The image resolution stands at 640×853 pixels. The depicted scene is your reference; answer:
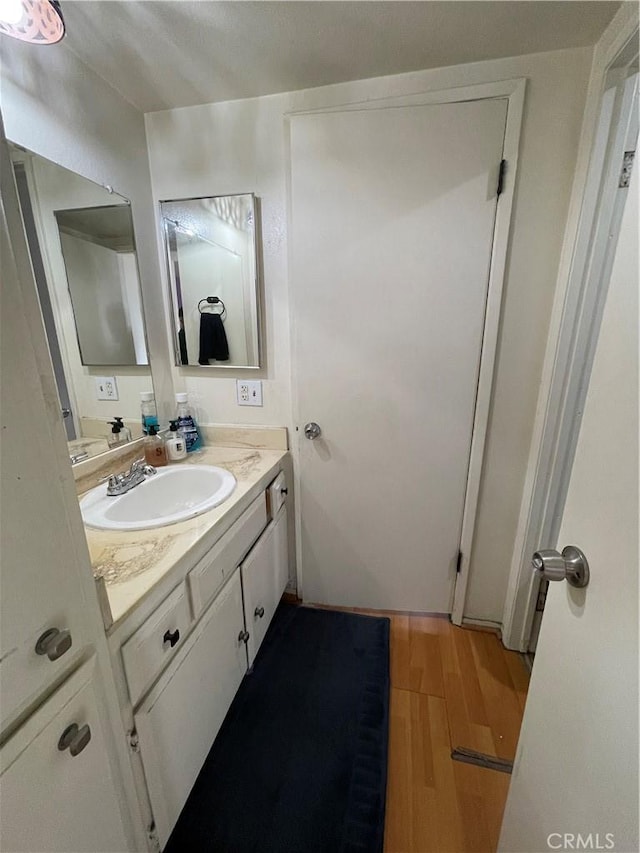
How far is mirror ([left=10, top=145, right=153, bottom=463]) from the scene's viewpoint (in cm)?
100

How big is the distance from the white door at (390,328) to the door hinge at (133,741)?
38.3 inches

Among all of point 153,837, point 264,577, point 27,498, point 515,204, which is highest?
point 515,204

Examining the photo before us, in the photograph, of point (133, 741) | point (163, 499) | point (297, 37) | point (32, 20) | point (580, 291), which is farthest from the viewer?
point (163, 499)

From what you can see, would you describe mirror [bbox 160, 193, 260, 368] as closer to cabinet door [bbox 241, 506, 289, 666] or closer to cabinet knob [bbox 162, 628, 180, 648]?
cabinet door [bbox 241, 506, 289, 666]

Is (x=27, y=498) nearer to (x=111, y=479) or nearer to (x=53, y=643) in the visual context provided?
(x=53, y=643)

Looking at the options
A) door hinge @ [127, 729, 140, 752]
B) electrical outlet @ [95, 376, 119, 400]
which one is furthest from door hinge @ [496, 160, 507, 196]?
door hinge @ [127, 729, 140, 752]

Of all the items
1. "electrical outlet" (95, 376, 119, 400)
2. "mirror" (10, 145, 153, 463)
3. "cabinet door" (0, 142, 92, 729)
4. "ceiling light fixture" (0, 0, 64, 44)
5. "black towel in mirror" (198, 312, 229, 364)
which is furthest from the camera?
"black towel in mirror" (198, 312, 229, 364)

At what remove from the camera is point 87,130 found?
Result: 1103mm

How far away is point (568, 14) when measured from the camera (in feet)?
2.98

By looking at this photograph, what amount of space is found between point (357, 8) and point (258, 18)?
0.28 metres

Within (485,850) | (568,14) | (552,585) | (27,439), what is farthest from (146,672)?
(568,14)

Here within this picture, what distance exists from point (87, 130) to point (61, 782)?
1699mm

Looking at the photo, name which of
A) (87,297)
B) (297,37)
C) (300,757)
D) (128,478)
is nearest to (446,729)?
(300,757)

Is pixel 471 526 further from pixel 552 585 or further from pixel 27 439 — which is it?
pixel 27 439
